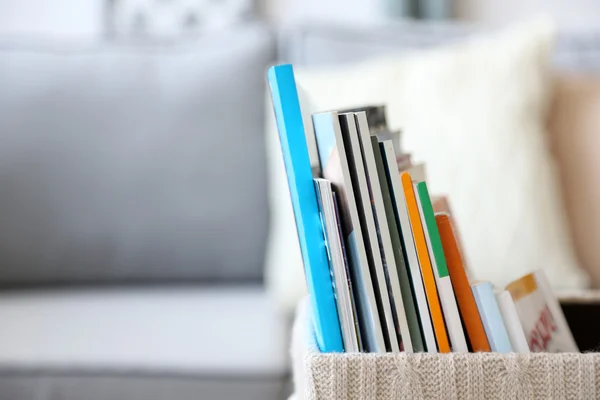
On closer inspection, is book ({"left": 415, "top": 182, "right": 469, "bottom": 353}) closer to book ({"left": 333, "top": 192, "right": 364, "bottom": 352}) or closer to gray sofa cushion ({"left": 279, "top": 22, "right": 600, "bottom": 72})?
book ({"left": 333, "top": 192, "right": 364, "bottom": 352})

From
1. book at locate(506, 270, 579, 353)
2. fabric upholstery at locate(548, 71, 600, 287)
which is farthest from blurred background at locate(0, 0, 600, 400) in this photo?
book at locate(506, 270, 579, 353)

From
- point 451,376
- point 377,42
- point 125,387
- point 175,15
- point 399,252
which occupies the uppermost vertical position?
point 175,15

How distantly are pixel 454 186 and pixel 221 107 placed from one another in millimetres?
520

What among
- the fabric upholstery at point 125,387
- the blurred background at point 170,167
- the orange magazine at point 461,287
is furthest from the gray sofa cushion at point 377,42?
the orange magazine at point 461,287

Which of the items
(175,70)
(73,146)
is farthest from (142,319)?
(175,70)

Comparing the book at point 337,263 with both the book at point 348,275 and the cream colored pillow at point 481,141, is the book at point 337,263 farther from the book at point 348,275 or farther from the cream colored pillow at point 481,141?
the cream colored pillow at point 481,141

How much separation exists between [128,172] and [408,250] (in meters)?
0.91

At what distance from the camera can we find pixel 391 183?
0.55m

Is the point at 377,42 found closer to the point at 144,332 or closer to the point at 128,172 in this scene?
the point at 128,172

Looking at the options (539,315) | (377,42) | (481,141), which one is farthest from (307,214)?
(377,42)

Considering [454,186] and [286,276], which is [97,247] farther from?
[454,186]

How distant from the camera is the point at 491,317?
1.93 feet

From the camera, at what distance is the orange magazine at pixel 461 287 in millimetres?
582

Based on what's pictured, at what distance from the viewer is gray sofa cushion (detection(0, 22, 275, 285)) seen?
1.33 meters
